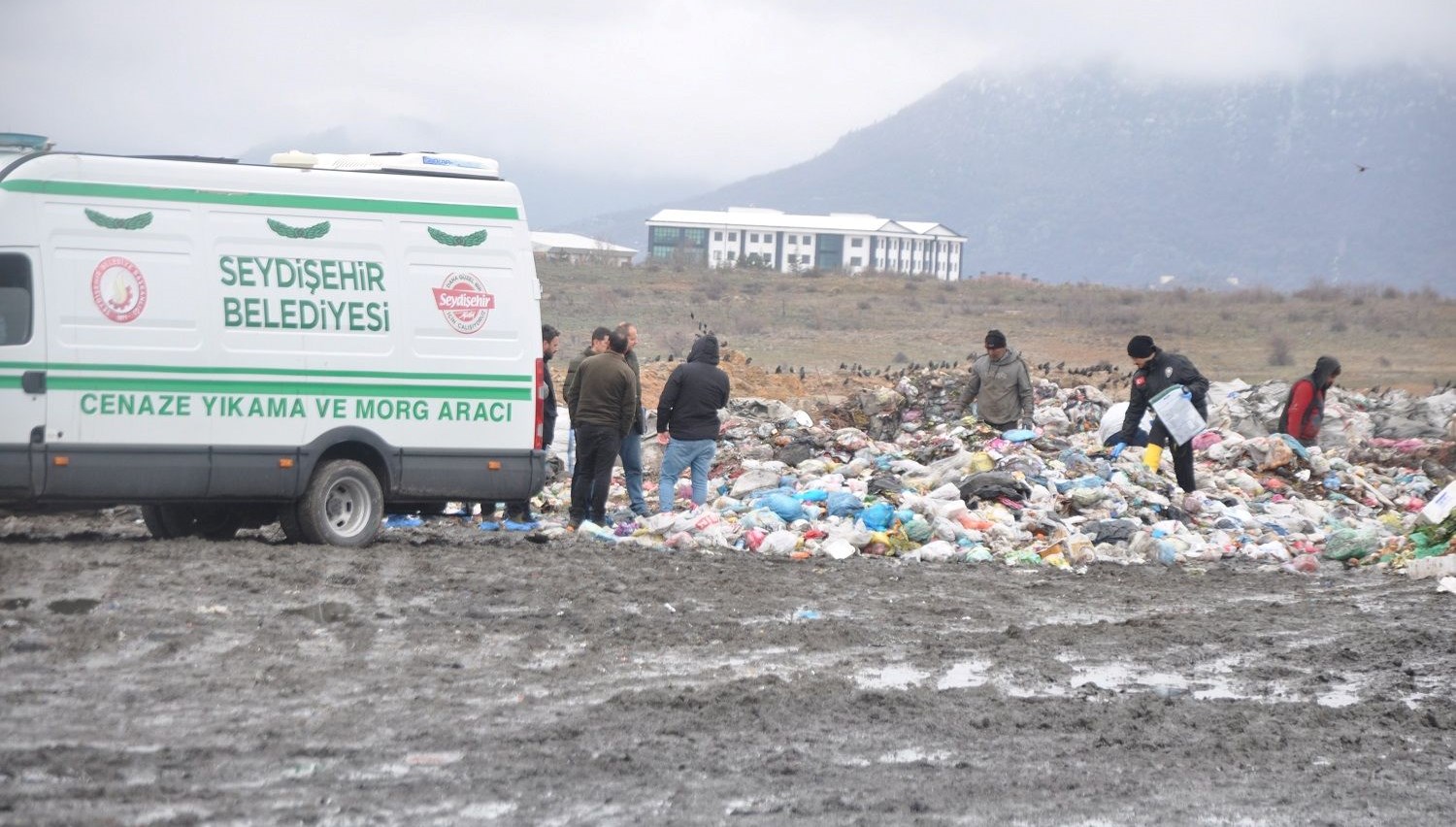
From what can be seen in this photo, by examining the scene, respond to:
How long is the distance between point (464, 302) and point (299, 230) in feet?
4.12

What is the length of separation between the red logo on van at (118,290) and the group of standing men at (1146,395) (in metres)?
8.82

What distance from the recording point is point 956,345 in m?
54.2

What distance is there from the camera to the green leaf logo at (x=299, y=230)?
11.4 metres

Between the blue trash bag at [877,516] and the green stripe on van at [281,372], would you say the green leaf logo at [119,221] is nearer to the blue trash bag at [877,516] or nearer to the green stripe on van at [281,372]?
the green stripe on van at [281,372]

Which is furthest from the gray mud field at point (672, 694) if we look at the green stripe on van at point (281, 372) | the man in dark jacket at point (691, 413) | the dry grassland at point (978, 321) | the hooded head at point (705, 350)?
the dry grassland at point (978, 321)

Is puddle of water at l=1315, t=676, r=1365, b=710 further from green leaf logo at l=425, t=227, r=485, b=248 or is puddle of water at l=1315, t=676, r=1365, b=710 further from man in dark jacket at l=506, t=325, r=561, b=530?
man in dark jacket at l=506, t=325, r=561, b=530

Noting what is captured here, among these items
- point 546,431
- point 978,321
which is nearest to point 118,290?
point 546,431

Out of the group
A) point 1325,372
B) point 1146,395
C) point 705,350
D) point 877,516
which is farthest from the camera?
point 1325,372

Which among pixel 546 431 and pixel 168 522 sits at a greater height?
pixel 546 431

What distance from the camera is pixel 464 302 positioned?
11.9 m

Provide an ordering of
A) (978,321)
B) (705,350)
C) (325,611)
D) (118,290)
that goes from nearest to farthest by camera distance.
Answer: (325,611) < (118,290) < (705,350) < (978,321)

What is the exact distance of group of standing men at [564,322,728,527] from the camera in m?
14.0

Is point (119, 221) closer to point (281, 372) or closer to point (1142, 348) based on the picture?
point (281, 372)

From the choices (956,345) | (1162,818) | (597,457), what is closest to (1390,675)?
(1162,818)
